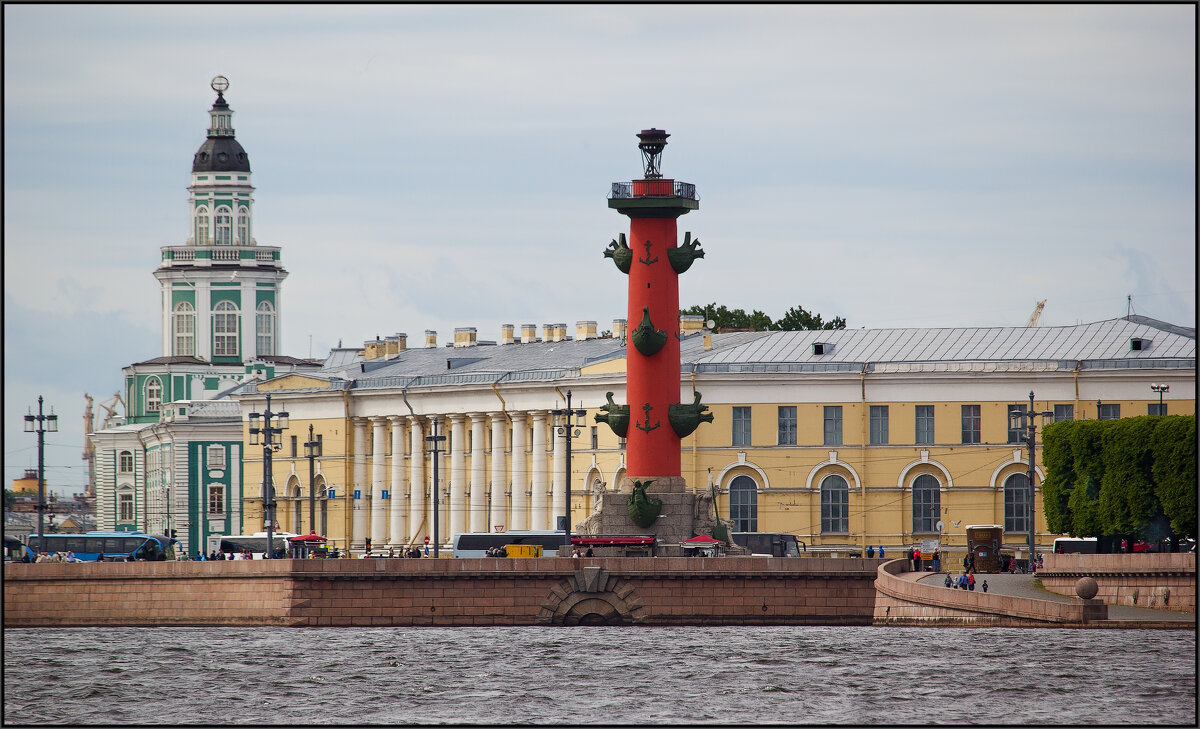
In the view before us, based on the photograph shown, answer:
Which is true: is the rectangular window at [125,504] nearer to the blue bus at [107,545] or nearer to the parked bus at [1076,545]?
the blue bus at [107,545]

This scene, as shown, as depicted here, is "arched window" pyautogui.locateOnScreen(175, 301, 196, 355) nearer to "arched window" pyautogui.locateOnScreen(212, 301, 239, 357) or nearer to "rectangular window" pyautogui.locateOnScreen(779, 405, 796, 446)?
"arched window" pyautogui.locateOnScreen(212, 301, 239, 357)

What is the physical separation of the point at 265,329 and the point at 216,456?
42.2 feet

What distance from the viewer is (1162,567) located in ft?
181

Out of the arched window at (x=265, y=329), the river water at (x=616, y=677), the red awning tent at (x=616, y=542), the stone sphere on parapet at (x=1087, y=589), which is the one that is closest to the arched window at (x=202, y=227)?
the arched window at (x=265, y=329)

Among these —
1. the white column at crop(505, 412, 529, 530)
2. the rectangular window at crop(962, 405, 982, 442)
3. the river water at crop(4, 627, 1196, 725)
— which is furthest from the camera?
the white column at crop(505, 412, 529, 530)

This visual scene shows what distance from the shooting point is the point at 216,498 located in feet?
381

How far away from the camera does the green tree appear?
195ft

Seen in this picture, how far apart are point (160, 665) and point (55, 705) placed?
7094mm

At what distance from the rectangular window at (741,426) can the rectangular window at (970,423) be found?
21.7 ft

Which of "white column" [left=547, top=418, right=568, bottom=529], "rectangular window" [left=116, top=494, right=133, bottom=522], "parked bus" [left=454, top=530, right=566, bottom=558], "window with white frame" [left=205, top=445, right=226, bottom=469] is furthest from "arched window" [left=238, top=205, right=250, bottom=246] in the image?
"parked bus" [left=454, top=530, right=566, bottom=558]

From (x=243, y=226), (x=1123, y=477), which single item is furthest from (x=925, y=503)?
(x=243, y=226)

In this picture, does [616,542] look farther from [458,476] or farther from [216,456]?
[216,456]

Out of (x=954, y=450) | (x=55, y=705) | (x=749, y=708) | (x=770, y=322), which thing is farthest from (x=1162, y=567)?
(x=770, y=322)

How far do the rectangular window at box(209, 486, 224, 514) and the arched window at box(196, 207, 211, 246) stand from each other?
1424 centimetres
